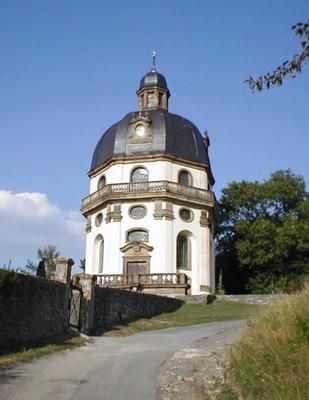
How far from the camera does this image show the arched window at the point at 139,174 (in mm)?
38000

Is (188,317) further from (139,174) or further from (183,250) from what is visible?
(139,174)

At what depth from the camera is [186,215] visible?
123 feet

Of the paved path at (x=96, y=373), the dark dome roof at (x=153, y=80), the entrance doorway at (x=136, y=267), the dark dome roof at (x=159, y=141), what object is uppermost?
the dark dome roof at (x=153, y=80)

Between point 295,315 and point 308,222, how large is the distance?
29284 mm

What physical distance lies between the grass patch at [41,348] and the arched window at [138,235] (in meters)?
19.3

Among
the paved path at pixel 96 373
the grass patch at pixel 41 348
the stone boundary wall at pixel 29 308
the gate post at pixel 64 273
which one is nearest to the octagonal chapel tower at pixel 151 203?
the gate post at pixel 64 273

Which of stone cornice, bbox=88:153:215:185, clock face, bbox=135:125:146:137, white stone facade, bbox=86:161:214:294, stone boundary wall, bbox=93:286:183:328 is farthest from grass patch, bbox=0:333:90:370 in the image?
clock face, bbox=135:125:146:137

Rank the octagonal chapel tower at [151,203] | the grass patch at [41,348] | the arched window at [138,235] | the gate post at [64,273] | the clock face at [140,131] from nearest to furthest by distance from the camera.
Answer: the grass patch at [41,348] → the gate post at [64,273] → the octagonal chapel tower at [151,203] → the arched window at [138,235] → the clock face at [140,131]

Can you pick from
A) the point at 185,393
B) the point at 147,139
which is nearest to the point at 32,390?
the point at 185,393

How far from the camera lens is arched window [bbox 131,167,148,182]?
38.0 m

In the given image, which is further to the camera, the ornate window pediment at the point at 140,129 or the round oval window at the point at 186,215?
the ornate window pediment at the point at 140,129

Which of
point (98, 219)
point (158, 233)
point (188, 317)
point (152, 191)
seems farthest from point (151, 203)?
point (188, 317)

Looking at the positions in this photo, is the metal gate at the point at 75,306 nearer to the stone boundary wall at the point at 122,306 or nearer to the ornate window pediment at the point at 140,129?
the stone boundary wall at the point at 122,306

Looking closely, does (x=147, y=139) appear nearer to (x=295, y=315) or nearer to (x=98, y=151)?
(x=98, y=151)
